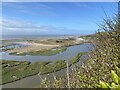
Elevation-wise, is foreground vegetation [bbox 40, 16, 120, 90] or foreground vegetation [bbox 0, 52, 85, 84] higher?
foreground vegetation [bbox 40, 16, 120, 90]

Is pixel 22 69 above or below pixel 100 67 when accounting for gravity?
below

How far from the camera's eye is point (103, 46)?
7.36 m

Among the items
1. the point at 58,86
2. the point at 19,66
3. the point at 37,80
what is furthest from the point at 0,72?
the point at 58,86

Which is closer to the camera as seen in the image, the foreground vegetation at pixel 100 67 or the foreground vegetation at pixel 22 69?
the foreground vegetation at pixel 100 67

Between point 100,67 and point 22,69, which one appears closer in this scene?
point 100,67

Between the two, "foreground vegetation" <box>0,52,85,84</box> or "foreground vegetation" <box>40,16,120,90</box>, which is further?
"foreground vegetation" <box>0,52,85,84</box>

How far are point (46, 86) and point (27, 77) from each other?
16755mm

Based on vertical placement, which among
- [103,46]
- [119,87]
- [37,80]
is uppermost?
[103,46]

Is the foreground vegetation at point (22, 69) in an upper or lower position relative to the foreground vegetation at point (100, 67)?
lower

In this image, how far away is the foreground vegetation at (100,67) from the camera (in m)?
5.16

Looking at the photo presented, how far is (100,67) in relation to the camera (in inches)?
231

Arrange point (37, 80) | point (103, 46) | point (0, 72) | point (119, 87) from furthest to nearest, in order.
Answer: point (0, 72) → point (37, 80) → point (103, 46) → point (119, 87)

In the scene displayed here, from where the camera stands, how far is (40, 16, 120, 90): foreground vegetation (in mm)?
5160

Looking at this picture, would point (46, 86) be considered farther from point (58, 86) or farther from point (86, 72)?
point (86, 72)
